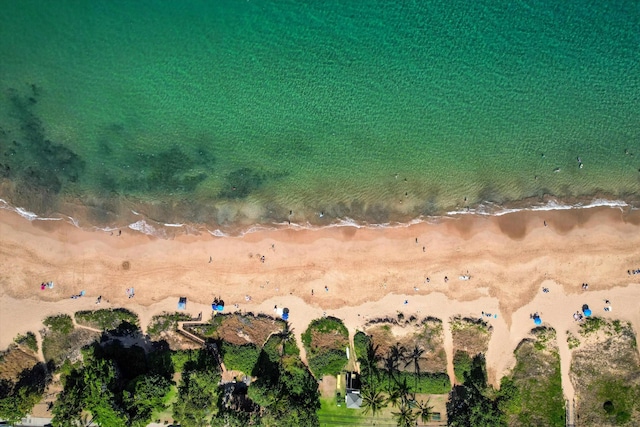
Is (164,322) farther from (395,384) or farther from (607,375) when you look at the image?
(607,375)

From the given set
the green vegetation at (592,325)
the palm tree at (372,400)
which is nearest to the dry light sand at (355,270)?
the green vegetation at (592,325)

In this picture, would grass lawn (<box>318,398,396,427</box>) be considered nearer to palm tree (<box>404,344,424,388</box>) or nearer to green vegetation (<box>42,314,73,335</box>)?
palm tree (<box>404,344,424,388</box>)

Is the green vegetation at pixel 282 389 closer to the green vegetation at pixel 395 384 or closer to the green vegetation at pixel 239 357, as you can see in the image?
the green vegetation at pixel 239 357

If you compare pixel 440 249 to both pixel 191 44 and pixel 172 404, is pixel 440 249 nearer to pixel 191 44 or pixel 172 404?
pixel 172 404

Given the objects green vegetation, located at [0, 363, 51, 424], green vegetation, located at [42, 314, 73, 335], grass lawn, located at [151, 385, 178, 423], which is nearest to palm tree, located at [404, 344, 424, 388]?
grass lawn, located at [151, 385, 178, 423]

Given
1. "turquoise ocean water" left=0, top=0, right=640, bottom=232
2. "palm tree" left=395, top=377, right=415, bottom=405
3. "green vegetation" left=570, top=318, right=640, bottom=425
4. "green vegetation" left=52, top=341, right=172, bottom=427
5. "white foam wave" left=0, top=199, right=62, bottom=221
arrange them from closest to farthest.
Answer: "green vegetation" left=52, top=341, right=172, bottom=427 < "green vegetation" left=570, top=318, right=640, bottom=425 < "palm tree" left=395, top=377, right=415, bottom=405 < "white foam wave" left=0, top=199, right=62, bottom=221 < "turquoise ocean water" left=0, top=0, right=640, bottom=232

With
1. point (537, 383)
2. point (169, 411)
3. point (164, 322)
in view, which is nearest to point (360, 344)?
point (537, 383)
